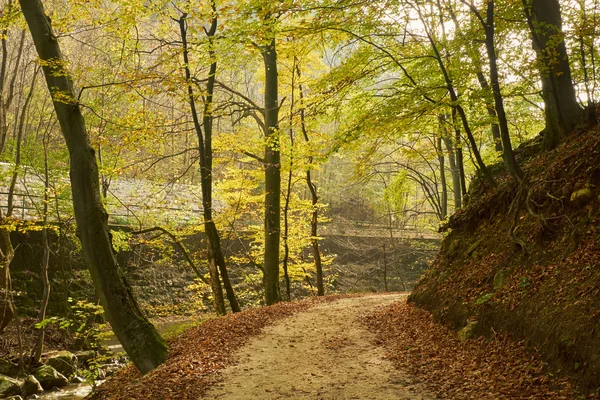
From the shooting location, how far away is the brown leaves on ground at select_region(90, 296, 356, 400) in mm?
5371

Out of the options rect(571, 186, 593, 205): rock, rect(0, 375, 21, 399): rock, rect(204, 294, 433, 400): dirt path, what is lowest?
rect(0, 375, 21, 399): rock

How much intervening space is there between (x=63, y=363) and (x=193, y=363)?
7568 millimetres

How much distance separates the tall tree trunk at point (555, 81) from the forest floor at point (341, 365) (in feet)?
14.1

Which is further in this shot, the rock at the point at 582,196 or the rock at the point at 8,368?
the rock at the point at 8,368

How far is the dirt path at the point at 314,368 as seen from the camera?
5074mm

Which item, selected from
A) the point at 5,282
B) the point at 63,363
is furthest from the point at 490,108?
the point at 5,282

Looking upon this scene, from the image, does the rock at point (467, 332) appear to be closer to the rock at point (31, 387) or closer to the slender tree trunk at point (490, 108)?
the slender tree trunk at point (490, 108)

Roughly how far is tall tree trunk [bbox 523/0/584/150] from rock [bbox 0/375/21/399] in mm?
12638

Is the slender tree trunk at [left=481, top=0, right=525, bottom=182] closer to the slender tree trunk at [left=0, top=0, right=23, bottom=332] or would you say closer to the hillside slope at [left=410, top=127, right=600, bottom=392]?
the hillside slope at [left=410, top=127, right=600, bottom=392]

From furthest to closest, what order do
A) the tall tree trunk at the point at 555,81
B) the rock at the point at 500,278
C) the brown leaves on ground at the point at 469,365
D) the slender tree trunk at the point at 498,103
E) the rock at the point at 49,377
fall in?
1. the rock at the point at 49,377
2. the tall tree trunk at the point at 555,81
3. the slender tree trunk at the point at 498,103
4. the rock at the point at 500,278
5. the brown leaves on ground at the point at 469,365

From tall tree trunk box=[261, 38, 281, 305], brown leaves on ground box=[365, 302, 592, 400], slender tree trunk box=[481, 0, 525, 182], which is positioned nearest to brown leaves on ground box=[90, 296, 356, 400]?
brown leaves on ground box=[365, 302, 592, 400]

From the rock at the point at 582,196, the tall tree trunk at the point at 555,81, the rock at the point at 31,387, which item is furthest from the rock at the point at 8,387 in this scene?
the tall tree trunk at the point at 555,81

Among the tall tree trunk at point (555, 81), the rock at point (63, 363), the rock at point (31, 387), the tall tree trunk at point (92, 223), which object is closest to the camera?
the tall tree trunk at point (92, 223)

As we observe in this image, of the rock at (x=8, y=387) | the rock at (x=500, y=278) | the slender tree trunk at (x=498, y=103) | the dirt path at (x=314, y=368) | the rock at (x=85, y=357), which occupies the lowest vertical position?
the rock at (x=85, y=357)
